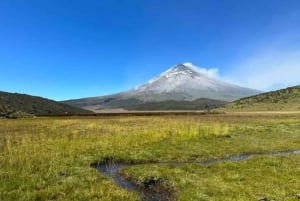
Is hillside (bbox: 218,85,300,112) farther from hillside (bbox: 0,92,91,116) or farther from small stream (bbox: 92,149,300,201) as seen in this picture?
small stream (bbox: 92,149,300,201)

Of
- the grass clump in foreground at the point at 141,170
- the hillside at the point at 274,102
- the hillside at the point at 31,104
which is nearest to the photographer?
the grass clump in foreground at the point at 141,170

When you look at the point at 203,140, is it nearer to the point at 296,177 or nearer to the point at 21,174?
the point at 296,177

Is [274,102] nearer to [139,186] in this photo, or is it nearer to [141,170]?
[141,170]

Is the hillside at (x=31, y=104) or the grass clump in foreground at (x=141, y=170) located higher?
the hillside at (x=31, y=104)

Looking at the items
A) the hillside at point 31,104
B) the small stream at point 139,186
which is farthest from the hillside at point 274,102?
the small stream at point 139,186

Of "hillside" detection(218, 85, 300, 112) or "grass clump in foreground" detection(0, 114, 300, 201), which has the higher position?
"hillside" detection(218, 85, 300, 112)

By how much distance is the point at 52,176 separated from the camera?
19562 millimetres

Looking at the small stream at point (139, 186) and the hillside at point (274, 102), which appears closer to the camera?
the small stream at point (139, 186)

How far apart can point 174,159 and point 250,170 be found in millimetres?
7074

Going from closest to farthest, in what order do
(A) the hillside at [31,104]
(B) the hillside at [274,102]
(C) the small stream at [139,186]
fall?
(C) the small stream at [139,186] < (A) the hillside at [31,104] < (B) the hillside at [274,102]

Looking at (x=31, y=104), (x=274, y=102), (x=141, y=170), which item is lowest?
(x=141, y=170)

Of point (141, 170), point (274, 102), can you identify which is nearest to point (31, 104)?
point (274, 102)

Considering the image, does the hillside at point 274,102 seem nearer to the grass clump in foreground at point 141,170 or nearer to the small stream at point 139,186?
the grass clump in foreground at point 141,170


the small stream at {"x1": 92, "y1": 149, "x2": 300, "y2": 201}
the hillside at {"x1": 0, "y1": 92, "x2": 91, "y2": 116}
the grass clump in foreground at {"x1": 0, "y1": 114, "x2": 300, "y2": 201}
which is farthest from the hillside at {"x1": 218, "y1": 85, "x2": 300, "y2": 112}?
the small stream at {"x1": 92, "y1": 149, "x2": 300, "y2": 201}
